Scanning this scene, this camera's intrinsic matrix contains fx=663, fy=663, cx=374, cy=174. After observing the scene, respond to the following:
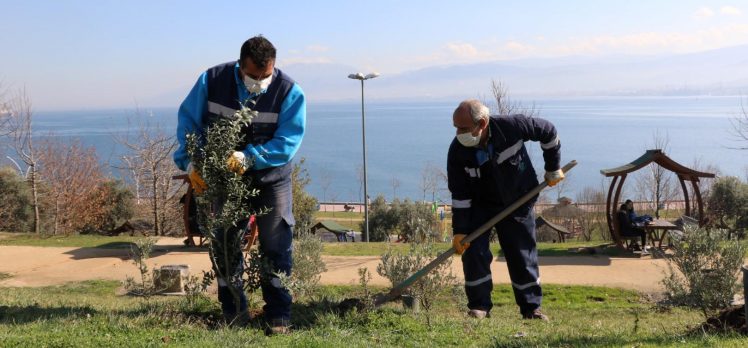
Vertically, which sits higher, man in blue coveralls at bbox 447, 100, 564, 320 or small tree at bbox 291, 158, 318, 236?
man in blue coveralls at bbox 447, 100, 564, 320

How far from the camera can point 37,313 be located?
5.06 metres

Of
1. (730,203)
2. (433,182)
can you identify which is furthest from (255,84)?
(433,182)

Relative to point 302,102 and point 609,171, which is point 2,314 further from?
point 609,171

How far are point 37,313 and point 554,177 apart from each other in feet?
14.2

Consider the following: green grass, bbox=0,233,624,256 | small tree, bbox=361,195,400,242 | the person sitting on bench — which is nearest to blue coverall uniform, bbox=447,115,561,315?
green grass, bbox=0,233,624,256

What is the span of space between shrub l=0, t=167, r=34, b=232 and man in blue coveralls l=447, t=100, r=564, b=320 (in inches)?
880

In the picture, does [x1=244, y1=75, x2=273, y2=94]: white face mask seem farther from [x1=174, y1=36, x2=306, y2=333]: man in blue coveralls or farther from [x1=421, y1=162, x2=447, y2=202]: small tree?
[x1=421, y1=162, x2=447, y2=202]: small tree

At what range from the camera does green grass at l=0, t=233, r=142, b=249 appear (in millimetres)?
14391

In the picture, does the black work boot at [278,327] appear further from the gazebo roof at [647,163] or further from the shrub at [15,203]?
the shrub at [15,203]

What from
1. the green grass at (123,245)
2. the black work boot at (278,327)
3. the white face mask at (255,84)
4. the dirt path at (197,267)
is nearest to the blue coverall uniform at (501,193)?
the black work boot at (278,327)

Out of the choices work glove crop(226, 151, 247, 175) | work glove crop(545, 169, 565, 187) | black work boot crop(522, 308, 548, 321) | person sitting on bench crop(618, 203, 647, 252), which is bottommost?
person sitting on bench crop(618, 203, 647, 252)

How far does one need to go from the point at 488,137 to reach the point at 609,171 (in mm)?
→ 8718

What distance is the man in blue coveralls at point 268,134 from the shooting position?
182 inches

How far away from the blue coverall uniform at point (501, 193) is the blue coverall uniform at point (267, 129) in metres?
1.60
